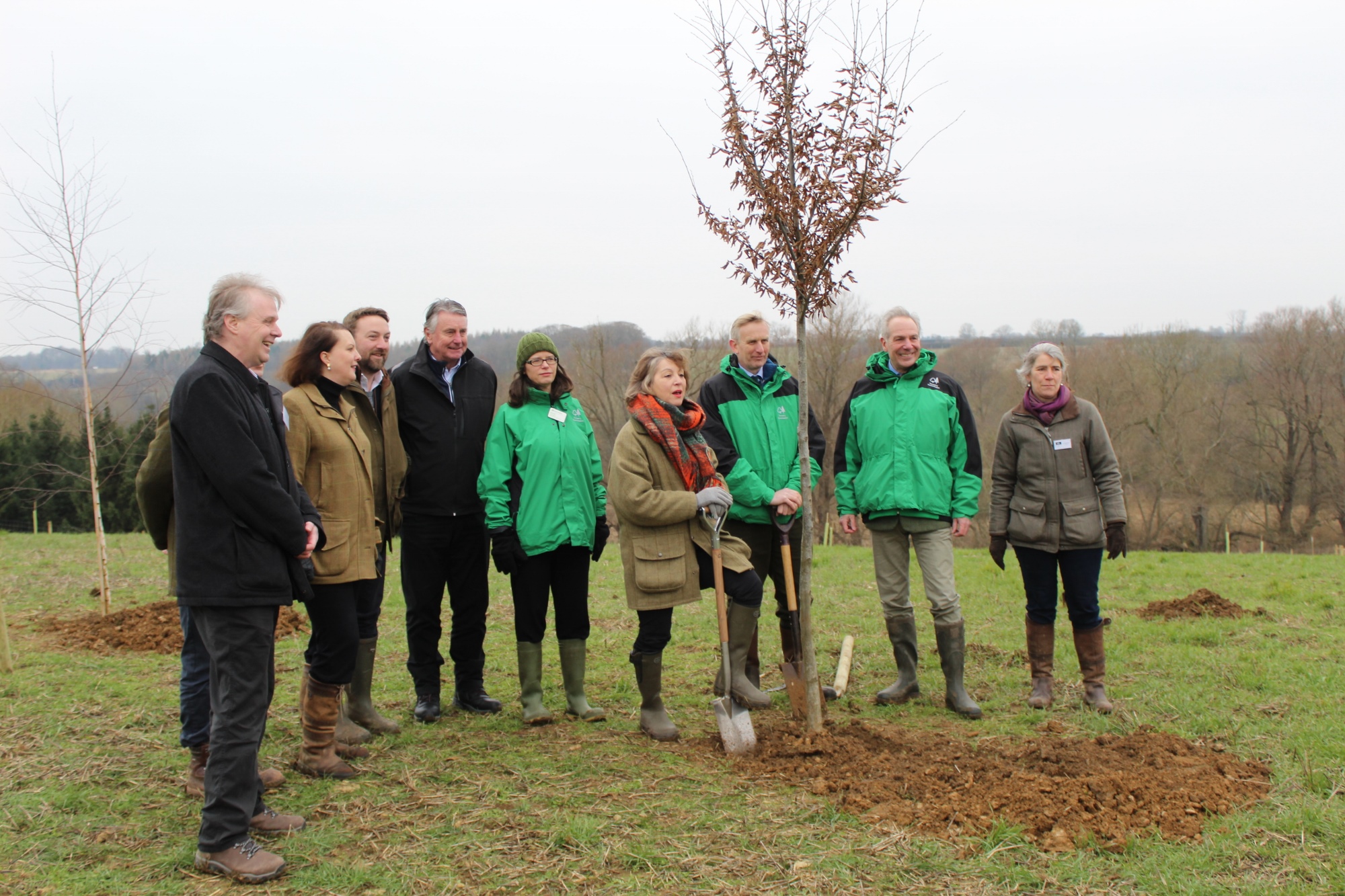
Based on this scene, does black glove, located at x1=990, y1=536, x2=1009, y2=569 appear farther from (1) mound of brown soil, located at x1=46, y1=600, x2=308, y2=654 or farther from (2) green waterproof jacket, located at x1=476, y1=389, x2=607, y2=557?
(1) mound of brown soil, located at x1=46, y1=600, x2=308, y2=654

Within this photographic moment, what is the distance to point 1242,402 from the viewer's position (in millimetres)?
39875

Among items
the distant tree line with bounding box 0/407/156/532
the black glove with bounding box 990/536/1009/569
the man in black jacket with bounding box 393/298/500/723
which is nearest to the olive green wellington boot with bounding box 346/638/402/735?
the man in black jacket with bounding box 393/298/500/723

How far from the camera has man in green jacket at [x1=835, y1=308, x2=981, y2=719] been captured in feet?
18.5

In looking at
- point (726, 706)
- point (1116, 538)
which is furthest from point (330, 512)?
point (1116, 538)

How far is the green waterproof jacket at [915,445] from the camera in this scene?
18.5 ft

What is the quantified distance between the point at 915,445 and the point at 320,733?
3.85m

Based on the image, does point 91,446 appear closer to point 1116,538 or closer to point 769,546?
point 769,546

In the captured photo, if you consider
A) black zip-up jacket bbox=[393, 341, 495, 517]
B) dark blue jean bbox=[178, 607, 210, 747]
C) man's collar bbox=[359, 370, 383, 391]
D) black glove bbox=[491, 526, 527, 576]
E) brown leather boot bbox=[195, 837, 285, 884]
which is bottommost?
brown leather boot bbox=[195, 837, 285, 884]

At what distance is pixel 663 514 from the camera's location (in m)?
4.91

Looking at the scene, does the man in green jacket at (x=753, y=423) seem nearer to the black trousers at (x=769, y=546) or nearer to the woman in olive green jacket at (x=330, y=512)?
the black trousers at (x=769, y=546)

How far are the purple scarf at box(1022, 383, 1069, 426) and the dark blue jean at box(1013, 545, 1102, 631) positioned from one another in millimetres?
872

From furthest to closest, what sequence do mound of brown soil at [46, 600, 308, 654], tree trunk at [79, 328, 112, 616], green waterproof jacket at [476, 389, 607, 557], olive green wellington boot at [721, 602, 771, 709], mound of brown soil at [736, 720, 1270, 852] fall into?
tree trunk at [79, 328, 112, 616], mound of brown soil at [46, 600, 308, 654], olive green wellington boot at [721, 602, 771, 709], green waterproof jacket at [476, 389, 607, 557], mound of brown soil at [736, 720, 1270, 852]

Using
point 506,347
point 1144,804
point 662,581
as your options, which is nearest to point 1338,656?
point 1144,804

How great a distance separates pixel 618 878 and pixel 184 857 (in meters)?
1.77
